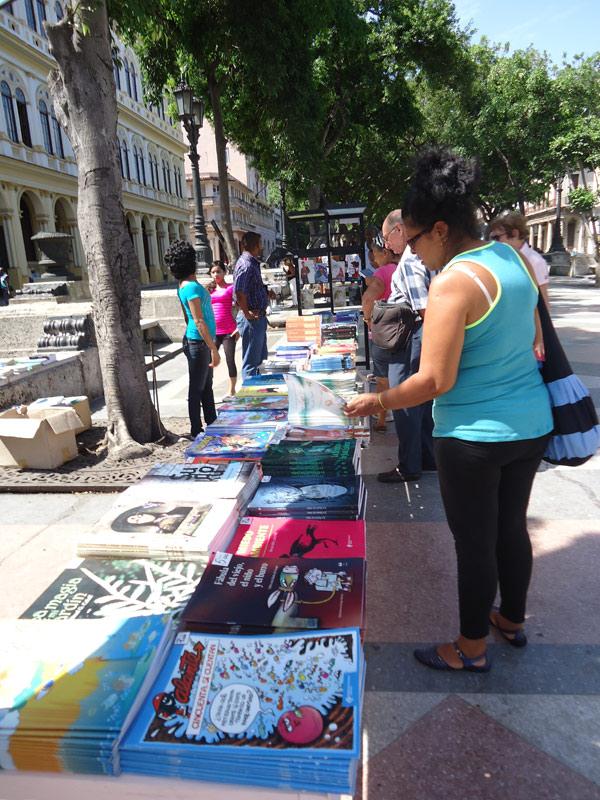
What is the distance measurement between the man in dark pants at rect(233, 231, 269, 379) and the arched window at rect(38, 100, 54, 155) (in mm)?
30016

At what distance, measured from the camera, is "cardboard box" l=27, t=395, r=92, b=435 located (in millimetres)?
4977

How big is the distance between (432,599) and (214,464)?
1250mm

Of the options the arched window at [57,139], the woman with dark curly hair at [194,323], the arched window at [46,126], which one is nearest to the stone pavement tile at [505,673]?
the woman with dark curly hair at [194,323]

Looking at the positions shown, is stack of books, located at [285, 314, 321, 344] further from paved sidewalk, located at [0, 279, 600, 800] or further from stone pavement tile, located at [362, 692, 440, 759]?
stone pavement tile, located at [362, 692, 440, 759]

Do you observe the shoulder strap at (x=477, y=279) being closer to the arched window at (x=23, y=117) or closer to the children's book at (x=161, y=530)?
the children's book at (x=161, y=530)

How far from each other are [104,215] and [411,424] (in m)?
2.99

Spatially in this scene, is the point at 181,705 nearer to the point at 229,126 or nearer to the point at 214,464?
the point at 214,464

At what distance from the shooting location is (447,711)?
6.64 feet

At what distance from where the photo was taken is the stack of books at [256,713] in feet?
4.00

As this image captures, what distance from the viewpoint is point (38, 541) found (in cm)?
348

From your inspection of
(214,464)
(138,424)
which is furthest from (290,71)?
(214,464)

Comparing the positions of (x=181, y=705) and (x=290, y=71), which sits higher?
(x=290, y=71)

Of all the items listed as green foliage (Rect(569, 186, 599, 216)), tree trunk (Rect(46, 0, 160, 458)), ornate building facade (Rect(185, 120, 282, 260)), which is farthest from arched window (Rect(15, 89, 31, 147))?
tree trunk (Rect(46, 0, 160, 458))

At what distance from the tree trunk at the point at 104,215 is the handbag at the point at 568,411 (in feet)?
12.0
